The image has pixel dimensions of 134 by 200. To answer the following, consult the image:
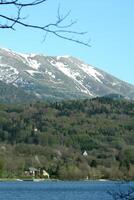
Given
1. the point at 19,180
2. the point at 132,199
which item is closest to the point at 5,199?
the point at 132,199

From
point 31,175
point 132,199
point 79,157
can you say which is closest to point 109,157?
point 79,157

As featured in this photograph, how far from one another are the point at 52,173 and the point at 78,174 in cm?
692

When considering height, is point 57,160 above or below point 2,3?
above

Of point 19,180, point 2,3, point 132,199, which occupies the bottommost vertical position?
point 132,199

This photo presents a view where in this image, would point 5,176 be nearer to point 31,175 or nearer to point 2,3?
point 31,175

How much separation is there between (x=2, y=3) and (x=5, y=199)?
77.6 metres

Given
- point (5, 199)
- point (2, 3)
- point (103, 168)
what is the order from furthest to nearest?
point (103, 168) → point (5, 199) → point (2, 3)

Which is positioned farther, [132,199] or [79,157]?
[79,157]

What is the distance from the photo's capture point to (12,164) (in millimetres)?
184750

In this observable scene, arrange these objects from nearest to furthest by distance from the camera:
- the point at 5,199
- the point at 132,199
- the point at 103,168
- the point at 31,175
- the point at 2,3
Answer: the point at 2,3 → the point at 132,199 → the point at 5,199 → the point at 103,168 → the point at 31,175

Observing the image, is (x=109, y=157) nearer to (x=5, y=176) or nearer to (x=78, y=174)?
(x=78, y=174)

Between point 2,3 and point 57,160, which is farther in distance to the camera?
point 57,160

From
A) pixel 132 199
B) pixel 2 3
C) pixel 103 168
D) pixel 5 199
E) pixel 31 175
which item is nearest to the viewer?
pixel 2 3

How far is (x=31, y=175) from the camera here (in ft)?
613
